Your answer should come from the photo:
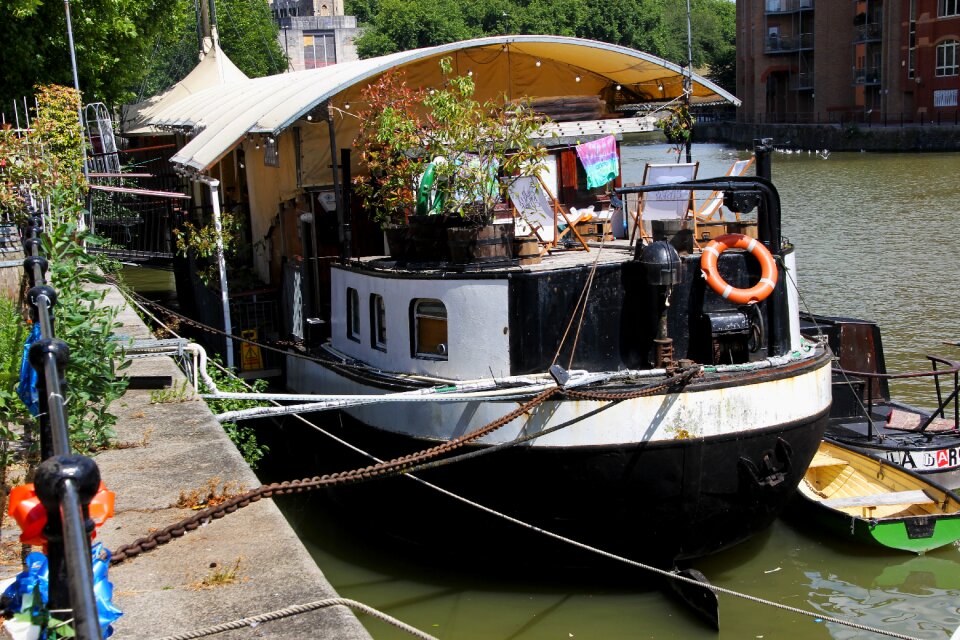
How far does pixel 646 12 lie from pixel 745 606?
129 meters

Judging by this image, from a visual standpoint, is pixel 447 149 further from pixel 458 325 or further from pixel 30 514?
pixel 30 514

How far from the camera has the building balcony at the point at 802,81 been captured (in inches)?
3233

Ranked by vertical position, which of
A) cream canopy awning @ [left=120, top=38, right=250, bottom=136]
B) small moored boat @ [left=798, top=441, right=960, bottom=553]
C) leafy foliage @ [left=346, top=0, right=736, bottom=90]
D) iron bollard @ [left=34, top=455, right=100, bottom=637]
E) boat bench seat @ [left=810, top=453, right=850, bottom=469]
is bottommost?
small moored boat @ [left=798, top=441, right=960, bottom=553]

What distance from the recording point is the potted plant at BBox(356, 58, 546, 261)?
32.2ft

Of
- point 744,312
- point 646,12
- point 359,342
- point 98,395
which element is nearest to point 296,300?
point 359,342

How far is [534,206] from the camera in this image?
11719 mm

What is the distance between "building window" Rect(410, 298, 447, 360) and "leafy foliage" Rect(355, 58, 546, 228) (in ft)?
2.91

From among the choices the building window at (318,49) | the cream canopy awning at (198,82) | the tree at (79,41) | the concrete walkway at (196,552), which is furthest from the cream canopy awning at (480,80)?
the building window at (318,49)

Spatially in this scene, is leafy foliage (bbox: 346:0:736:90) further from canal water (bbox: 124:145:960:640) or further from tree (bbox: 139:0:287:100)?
canal water (bbox: 124:145:960:640)

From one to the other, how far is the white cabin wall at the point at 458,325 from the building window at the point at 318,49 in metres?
99.9

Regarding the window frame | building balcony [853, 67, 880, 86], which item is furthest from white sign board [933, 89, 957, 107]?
building balcony [853, 67, 880, 86]

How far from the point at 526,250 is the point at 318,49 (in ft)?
333

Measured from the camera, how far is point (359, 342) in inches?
436

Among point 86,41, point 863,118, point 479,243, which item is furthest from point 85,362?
point 863,118
